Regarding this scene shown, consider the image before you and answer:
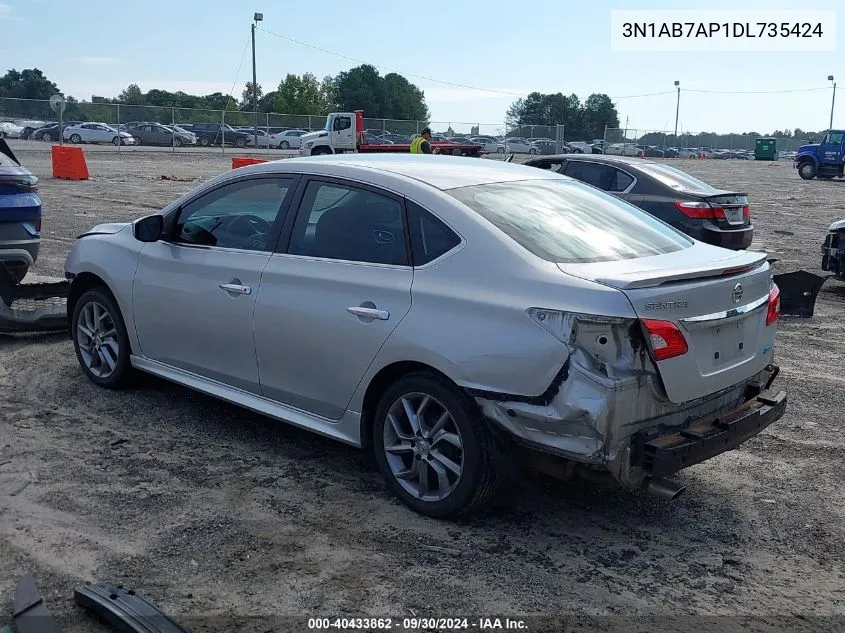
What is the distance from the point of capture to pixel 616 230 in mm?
4441

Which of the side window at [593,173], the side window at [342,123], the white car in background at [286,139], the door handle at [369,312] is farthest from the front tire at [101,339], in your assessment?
the white car in background at [286,139]

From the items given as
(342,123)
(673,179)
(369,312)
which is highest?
(342,123)

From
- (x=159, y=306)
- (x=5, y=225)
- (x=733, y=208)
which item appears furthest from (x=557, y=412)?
(x=733, y=208)

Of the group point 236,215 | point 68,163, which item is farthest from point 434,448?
point 68,163

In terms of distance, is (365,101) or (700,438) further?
(365,101)

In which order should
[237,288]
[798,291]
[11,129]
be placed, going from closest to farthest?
[237,288], [798,291], [11,129]

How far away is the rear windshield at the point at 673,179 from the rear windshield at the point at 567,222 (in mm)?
6354

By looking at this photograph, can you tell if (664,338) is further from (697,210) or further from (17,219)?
(697,210)

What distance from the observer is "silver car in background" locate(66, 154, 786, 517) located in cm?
360

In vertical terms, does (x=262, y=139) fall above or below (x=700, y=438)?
above

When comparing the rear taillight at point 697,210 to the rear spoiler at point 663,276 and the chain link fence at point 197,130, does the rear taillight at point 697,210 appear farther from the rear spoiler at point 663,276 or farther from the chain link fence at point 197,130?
the chain link fence at point 197,130

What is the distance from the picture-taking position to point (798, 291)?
8.91m

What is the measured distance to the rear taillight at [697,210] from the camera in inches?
416

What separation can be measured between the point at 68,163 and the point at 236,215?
21.0 meters
